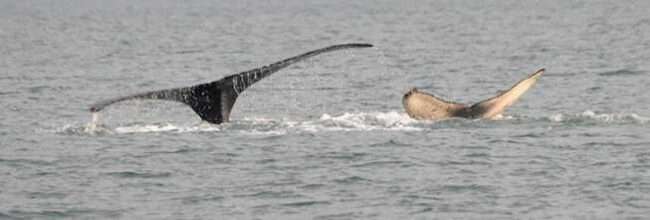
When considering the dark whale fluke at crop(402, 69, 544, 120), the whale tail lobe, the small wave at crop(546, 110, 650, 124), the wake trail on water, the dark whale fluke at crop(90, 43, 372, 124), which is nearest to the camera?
the dark whale fluke at crop(90, 43, 372, 124)

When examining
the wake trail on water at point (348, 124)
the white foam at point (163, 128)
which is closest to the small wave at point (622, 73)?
the wake trail on water at point (348, 124)

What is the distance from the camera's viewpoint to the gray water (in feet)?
71.0

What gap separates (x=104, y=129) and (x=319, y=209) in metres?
7.97

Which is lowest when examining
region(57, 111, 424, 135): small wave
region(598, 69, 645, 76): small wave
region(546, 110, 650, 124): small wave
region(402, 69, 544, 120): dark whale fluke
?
region(598, 69, 645, 76): small wave

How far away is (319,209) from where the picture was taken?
69.7 feet

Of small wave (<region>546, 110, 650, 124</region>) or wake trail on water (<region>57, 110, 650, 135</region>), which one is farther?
small wave (<region>546, 110, 650, 124</region>)

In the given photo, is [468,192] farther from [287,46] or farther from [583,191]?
[287,46]

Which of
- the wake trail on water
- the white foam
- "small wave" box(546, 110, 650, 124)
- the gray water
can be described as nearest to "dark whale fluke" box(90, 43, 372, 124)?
the gray water

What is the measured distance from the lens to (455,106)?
91.4 feet

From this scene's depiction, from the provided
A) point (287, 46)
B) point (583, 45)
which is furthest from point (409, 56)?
point (287, 46)

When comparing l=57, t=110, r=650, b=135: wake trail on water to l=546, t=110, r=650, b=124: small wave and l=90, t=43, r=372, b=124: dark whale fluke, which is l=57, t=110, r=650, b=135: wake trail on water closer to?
l=546, t=110, r=650, b=124: small wave

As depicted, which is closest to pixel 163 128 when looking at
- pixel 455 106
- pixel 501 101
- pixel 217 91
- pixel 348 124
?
pixel 348 124

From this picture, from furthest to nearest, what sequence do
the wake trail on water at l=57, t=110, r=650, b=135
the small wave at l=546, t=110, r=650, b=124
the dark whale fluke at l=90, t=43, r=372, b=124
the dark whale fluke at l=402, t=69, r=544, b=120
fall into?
1. the small wave at l=546, t=110, r=650, b=124
2. the wake trail on water at l=57, t=110, r=650, b=135
3. the dark whale fluke at l=402, t=69, r=544, b=120
4. the dark whale fluke at l=90, t=43, r=372, b=124

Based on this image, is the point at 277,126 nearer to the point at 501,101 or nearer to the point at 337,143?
the point at 337,143
